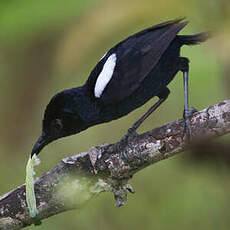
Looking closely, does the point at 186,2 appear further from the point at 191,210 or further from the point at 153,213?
the point at 191,210

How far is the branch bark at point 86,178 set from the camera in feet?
9.31

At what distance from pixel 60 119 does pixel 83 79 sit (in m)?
1.73

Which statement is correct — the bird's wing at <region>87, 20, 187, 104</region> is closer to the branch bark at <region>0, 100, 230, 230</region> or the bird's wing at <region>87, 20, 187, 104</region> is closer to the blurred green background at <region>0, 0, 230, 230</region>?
the blurred green background at <region>0, 0, 230, 230</region>

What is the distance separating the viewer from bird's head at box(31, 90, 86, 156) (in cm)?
363

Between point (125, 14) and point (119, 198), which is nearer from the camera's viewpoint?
point (125, 14)

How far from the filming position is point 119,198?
10.2ft

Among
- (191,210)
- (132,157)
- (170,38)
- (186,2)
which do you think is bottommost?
(191,210)

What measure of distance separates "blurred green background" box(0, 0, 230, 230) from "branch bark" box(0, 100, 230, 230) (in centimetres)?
23

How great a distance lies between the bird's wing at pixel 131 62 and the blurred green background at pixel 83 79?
10.7 inches

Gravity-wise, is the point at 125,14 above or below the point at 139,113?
above

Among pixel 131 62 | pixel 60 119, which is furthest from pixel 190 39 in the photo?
pixel 60 119

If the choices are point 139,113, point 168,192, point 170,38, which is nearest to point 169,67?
point 170,38

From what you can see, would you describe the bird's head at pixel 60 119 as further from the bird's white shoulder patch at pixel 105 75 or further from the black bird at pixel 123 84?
the bird's white shoulder patch at pixel 105 75

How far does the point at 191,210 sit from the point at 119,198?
1.26 meters
